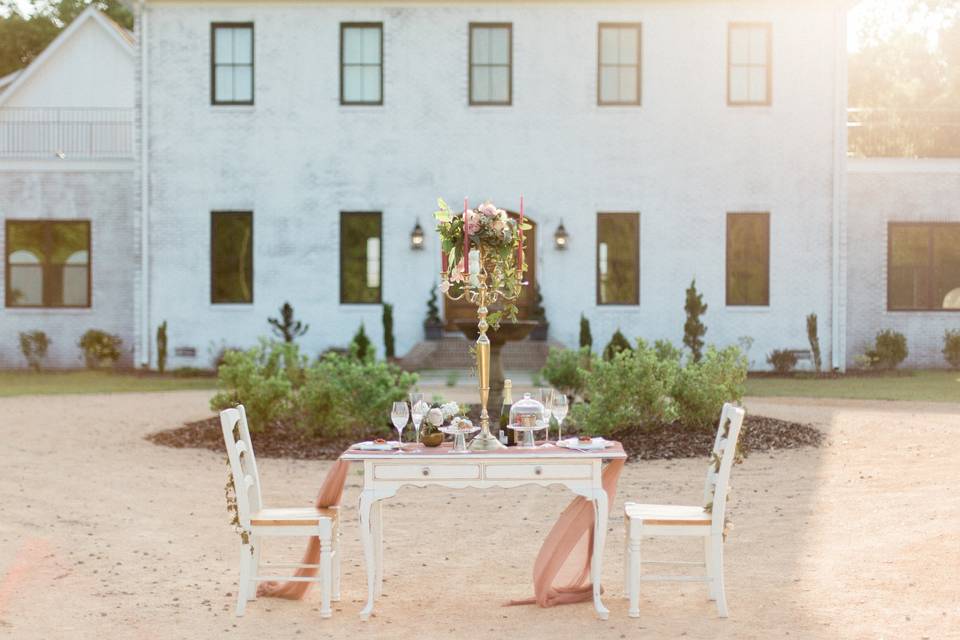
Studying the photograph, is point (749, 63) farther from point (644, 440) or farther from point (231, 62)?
point (644, 440)

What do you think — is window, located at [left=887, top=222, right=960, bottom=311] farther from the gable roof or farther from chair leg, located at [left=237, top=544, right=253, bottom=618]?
chair leg, located at [left=237, top=544, right=253, bottom=618]

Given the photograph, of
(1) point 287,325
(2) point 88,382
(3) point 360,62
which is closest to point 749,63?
(3) point 360,62

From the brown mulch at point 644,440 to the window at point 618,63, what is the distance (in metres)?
10.2

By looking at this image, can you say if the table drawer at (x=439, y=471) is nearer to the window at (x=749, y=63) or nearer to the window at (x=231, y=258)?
the window at (x=231, y=258)

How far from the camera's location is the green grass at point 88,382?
1980 cm

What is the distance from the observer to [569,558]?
6.85m

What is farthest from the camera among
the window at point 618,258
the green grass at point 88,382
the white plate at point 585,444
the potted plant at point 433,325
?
the window at point 618,258

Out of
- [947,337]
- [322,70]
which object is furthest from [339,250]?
[947,337]

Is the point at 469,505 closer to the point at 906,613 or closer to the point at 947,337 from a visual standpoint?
the point at 906,613

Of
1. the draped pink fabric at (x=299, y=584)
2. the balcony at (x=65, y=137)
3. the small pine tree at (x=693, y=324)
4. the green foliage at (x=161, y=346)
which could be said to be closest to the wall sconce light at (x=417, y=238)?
the green foliage at (x=161, y=346)

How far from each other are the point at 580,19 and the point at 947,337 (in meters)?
8.95

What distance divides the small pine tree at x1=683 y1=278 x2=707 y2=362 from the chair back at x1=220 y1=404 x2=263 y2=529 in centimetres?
1590

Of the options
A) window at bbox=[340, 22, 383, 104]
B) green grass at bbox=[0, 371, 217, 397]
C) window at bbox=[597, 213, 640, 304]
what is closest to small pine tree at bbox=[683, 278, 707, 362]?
window at bbox=[597, 213, 640, 304]

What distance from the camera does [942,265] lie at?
78.6 feet
